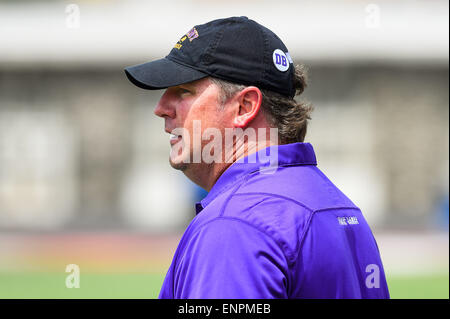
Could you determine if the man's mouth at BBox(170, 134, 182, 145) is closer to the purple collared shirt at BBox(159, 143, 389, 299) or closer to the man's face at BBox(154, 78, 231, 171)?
the man's face at BBox(154, 78, 231, 171)

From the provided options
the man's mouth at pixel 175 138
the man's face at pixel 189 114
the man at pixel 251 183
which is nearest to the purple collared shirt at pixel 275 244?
the man at pixel 251 183

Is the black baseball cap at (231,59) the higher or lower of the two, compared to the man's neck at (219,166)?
higher

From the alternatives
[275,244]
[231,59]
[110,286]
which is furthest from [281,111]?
[110,286]

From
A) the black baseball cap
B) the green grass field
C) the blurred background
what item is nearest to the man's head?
the black baseball cap

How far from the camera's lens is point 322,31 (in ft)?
54.7

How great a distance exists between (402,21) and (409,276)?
27.5 feet

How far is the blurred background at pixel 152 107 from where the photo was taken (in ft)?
54.6

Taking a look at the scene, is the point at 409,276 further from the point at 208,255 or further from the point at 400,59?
the point at 208,255

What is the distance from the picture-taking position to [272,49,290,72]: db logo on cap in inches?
88.1

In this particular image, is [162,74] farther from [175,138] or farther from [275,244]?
[275,244]

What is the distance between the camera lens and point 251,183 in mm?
1946

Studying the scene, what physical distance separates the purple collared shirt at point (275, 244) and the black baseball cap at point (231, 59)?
31 cm

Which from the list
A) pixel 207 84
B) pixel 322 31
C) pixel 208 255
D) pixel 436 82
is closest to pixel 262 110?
pixel 207 84

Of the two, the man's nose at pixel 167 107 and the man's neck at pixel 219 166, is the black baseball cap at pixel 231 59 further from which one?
the man's neck at pixel 219 166
